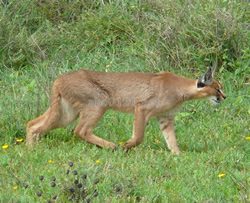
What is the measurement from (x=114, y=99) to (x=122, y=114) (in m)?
0.97

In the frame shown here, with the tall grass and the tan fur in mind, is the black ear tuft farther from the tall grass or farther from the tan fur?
the tall grass

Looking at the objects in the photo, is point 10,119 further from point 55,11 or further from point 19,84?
point 55,11

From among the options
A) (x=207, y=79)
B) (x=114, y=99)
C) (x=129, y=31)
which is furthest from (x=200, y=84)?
(x=129, y=31)

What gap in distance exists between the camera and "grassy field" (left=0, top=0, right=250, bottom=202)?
8.46 m

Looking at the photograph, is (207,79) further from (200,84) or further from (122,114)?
(122,114)

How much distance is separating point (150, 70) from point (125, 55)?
33.0 inches

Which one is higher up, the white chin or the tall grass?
the white chin

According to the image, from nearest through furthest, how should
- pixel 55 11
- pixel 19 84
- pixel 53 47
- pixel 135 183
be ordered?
pixel 135 183 → pixel 19 84 → pixel 53 47 → pixel 55 11

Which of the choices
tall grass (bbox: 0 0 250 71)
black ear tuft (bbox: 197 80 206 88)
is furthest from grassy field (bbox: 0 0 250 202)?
black ear tuft (bbox: 197 80 206 88)

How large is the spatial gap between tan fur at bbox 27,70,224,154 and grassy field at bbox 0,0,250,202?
0.62ft

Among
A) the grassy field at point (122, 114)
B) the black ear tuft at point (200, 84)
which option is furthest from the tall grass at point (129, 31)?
the black ear tuft at point (200, 84)

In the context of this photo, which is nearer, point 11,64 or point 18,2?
point 11,64

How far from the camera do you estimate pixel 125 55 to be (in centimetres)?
1439

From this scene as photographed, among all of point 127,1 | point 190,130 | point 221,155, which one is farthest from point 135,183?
point 127,1
